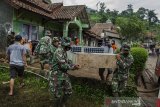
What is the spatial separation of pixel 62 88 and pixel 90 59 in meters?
2.23

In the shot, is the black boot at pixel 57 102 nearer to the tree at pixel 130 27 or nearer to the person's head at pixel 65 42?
the person's head at pixel 65 42

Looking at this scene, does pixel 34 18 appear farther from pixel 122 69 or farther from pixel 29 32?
pixel 122 69

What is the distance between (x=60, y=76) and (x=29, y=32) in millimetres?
12674

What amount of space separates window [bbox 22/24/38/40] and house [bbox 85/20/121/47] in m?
12.9

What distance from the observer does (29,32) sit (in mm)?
20484

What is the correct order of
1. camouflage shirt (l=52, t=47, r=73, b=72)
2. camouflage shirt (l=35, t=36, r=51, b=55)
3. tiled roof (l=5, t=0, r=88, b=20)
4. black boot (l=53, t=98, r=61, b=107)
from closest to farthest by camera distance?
camouflage shirt (l=52, t=47, r=73, b=72)
black boot (l=53, t=98, r=61, b=107)
camouflage shirt (l=35, t=36, r=51, b=55)
tiled roof (l=5, t=0, r=88, b=20)

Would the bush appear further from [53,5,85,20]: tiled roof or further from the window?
[53,5,85,20]: tiled roof

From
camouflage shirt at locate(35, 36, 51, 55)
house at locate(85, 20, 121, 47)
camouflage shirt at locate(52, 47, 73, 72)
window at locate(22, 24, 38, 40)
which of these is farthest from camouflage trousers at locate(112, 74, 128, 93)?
house at locate(85, 20, 121, 47)

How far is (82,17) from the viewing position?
28422 millimetres

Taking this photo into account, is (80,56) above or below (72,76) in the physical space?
above

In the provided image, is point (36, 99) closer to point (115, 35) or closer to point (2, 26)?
point (2, 26)

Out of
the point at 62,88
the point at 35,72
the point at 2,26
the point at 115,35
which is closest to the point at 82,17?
the point at 2,26

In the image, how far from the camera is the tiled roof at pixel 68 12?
967 inches

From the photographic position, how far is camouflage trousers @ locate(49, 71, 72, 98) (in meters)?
8.23
